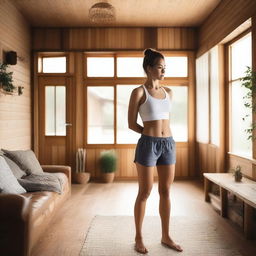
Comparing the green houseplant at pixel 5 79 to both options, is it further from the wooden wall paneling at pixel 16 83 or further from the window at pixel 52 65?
the window at pixel 52 65

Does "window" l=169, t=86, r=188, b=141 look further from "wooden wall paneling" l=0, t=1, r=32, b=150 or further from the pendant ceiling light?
"wooden wall paneling" l=0, t=1, r=32, b=150

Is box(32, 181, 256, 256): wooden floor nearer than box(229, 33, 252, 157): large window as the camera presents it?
Yes

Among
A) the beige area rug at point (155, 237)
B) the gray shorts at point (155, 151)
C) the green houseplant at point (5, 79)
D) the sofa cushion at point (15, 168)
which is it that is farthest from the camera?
the green houseplant at point (5, 79)

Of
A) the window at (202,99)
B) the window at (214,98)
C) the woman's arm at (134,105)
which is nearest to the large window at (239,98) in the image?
the window at (214,98)

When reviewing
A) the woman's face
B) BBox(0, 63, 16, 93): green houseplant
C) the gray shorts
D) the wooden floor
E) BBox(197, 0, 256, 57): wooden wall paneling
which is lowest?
the wooden floor

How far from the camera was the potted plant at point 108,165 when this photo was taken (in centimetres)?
544

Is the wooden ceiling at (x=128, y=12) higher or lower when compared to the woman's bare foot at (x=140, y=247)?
higher

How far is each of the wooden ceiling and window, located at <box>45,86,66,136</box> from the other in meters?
1.22

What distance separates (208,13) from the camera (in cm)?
505

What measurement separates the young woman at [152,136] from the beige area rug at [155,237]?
13 cm

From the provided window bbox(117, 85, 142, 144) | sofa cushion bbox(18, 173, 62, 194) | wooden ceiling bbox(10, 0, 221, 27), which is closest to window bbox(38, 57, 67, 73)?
wooden ceiling bbox(10, 0, 221, 27)

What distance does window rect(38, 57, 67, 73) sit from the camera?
5793 mm

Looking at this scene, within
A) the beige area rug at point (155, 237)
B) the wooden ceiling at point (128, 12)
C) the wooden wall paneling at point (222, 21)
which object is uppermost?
the wooden ceiling at point (128, 12)

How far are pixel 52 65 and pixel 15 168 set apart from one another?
295 cm
